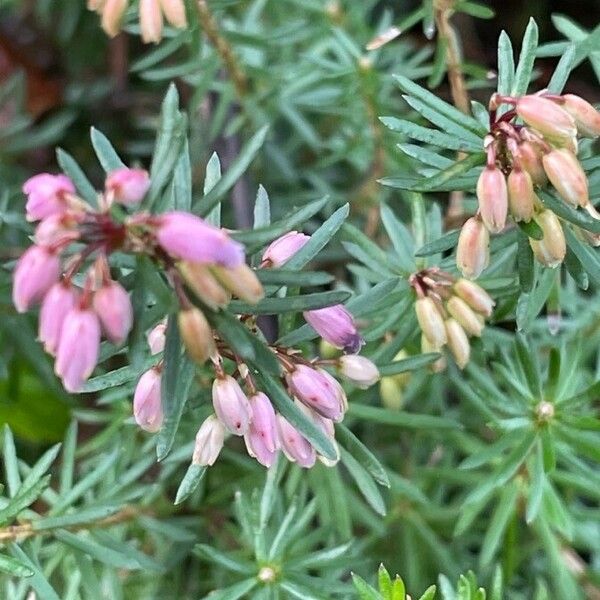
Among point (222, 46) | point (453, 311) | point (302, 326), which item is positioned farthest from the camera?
point (222, 46)

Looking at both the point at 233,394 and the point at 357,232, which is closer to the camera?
the point at 233,394

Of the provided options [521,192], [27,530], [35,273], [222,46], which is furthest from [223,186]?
[222,46]

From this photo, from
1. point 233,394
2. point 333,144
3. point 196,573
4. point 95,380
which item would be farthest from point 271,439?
point 333,144

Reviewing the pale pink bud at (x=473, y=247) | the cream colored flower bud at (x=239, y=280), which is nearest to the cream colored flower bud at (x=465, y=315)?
the pale pink bud at (x=473, y=247)

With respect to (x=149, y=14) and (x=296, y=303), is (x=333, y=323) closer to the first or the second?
(x=296, y=303)

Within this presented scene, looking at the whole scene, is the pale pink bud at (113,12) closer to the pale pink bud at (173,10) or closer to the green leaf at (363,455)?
the pale pink bud at (173,10)

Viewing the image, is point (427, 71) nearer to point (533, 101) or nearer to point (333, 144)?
point (333, 144)
